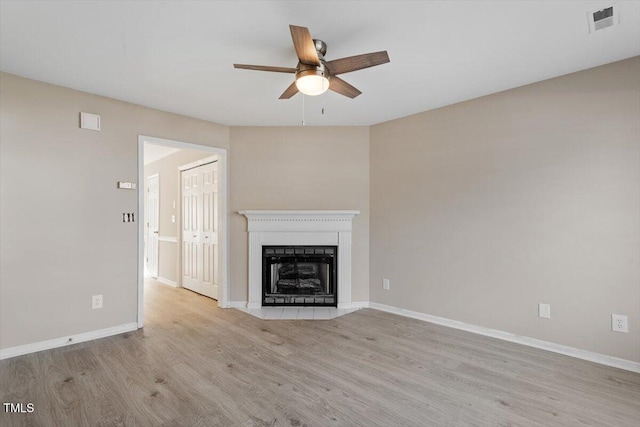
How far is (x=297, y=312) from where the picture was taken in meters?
4.02

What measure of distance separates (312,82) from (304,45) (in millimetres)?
274

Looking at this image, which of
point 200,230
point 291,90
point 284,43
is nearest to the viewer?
point 284,43

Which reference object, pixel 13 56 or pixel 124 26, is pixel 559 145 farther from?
pixel 13 56

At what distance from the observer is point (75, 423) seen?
187 cm

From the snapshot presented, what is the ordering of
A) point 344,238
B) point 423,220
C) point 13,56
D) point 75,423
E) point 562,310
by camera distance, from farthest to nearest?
1. point 344,238
2. point 423,220
3. point 562,310
4. point 13,56
5. point 75,423

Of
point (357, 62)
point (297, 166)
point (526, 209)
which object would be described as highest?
point (357, 62)

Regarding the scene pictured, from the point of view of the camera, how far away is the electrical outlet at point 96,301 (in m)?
3.18

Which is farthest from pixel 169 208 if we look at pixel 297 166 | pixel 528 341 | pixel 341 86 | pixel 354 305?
pixel 528 341

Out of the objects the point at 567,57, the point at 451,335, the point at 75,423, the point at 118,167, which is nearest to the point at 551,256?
the point at 451,335

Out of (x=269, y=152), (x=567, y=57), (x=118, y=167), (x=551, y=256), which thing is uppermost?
(x=567, y=57)

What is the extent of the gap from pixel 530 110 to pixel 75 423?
4352 mm

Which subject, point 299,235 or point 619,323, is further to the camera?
point 299,235

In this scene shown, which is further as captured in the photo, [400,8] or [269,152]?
[269,152]

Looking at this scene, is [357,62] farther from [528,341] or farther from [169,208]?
[169,208]
